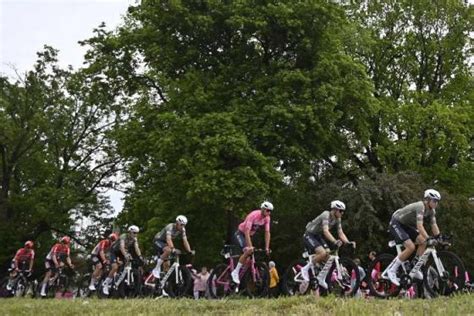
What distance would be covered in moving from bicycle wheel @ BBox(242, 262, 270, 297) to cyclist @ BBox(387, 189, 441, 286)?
3021mm

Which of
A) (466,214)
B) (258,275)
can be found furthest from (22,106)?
(258,275)

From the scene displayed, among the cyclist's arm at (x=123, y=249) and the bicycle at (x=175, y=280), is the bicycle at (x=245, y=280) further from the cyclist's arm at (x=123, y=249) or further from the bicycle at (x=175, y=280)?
the cyclist's arm at (x=123, y=249)

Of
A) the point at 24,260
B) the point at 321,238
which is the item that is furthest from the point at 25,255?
the point at 321,238

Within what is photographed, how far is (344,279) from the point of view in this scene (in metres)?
13.9

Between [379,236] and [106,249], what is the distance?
1286 centimetres

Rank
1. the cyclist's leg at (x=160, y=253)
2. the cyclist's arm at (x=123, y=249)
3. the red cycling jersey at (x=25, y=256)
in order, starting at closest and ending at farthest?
the cyclist's leg at (x=160, y=253) < the cyclist's arm at (x=123, y=249) < the red cycling jersey at (x=25, y=256)

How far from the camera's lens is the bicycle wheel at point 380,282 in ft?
41.6

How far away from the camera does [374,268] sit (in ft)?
43.4

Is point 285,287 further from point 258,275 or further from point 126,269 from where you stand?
point 126,269

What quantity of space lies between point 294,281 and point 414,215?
10.8ft

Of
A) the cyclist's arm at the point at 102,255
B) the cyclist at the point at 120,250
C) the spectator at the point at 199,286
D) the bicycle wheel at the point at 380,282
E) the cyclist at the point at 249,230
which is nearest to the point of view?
the bicycle wheel at the point at 380,282

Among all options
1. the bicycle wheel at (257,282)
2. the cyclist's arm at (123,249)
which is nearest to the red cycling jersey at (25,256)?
the cyclist's arm at (123,249)

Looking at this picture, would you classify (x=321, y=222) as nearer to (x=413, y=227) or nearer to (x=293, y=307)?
(x=413, y=227)

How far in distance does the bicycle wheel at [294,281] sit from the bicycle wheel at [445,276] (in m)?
2.76
